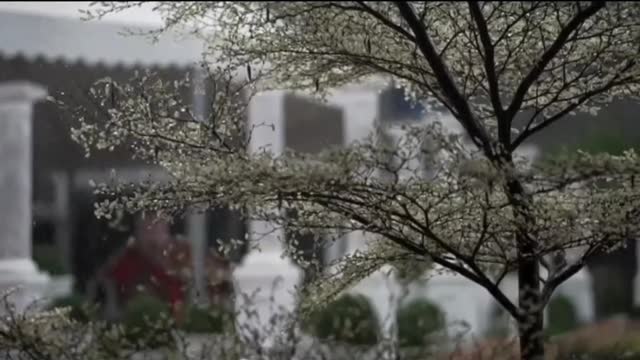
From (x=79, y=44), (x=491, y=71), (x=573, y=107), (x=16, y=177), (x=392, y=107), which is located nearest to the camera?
(x=491, y=71)

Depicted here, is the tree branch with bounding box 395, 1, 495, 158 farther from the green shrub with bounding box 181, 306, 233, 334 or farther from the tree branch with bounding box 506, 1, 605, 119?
the green shrub with bounding box 181, 306, 233, 334

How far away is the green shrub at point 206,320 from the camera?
3395 mm

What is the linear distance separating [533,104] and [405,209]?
914 millimetres

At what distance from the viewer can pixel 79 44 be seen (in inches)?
328

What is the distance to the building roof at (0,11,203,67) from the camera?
810 cm

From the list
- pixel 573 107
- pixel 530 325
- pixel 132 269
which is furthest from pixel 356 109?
pixel 530 325

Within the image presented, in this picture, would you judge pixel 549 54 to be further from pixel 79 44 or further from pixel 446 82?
pixel 79 44

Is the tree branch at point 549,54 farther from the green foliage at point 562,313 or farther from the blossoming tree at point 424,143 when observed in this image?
the green foliage at point 562,313

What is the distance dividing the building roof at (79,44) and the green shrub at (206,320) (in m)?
3.70

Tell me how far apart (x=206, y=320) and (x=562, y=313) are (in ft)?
24.8

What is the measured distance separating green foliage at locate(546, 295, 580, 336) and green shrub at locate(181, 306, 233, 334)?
633 centimetres

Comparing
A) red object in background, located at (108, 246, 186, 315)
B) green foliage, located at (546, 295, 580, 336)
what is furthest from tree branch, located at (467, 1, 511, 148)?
green foliage, located at (546, 295, 580, 336)

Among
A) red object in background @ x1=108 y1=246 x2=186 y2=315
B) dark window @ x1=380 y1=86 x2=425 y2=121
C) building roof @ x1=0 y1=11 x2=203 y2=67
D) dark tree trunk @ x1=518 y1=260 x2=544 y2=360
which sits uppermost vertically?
building roof @ x1=0 y1=11 x2=203 y2=67

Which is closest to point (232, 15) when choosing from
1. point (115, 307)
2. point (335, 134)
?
point (115, 307)
